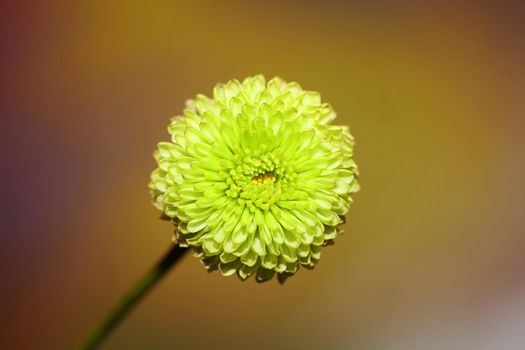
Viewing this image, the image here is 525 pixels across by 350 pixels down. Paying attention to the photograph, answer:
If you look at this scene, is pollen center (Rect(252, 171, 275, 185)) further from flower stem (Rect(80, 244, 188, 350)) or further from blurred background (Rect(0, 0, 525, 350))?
blurred background (Rect(0, 0, 525, 350))

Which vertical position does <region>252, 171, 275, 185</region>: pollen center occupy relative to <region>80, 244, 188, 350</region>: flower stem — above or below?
above

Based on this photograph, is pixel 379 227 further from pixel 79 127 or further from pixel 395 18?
pixel 79 127

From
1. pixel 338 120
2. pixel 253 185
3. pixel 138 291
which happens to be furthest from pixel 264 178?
pixel 338 120

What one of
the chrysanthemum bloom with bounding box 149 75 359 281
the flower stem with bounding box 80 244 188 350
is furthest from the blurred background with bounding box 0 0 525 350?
the chrysanthemum bloom with bounding box 149 75 359 281

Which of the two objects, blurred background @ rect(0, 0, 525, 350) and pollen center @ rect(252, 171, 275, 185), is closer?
pollen center @ rect(252, 171, 275, 185)

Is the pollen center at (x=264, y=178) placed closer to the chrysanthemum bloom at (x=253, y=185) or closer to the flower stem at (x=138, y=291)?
the chrysanthemum bloom at (x=253, y=185)

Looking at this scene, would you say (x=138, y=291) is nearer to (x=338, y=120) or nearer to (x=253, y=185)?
(x=253, y=185)

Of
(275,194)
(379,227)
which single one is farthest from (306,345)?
(275,194)
